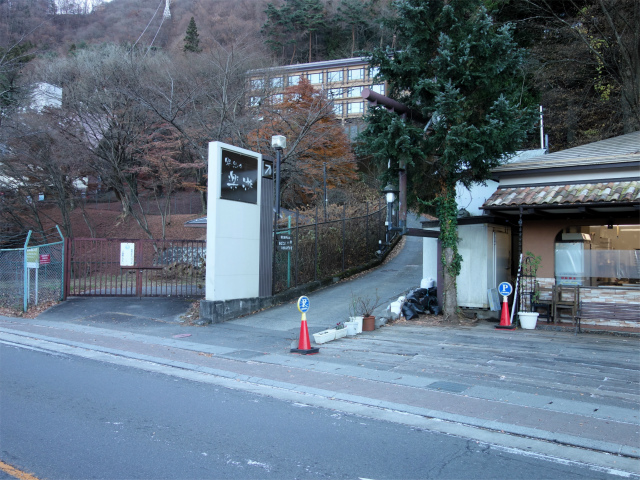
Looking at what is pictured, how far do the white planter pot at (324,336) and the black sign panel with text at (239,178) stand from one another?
4.98 meters

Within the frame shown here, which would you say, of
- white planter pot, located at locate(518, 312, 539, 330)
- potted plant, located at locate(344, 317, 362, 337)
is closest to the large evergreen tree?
white planter pot, located at locate(518, 312, 539, 330)

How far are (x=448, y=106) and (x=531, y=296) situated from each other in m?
A: 5.63

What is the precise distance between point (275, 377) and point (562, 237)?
9.48m

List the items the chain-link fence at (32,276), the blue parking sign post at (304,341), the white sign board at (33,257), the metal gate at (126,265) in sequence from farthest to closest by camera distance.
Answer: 1. the metal gate at (126,265)
2. the chain-link fence at (32,276)
3. the white sign board at (33,257)
4. the blue parking sign post at (304,341)

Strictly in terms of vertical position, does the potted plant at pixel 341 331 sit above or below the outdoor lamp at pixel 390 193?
below

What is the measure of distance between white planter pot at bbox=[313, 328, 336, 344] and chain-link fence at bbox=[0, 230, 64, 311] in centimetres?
1002

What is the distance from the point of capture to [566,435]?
5.69 m

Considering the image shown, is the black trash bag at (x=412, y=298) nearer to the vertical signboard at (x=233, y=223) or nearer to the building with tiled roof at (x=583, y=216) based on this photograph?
the building with tiled roof at (x=583, y=216)

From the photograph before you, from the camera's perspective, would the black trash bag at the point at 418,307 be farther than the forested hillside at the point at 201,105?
No

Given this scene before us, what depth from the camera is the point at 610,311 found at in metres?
12.4

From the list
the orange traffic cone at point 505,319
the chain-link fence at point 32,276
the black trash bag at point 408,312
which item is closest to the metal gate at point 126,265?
the chain-link fence at point 32,276

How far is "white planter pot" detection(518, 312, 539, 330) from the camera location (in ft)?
41.8

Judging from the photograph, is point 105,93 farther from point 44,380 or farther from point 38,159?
point 44,380

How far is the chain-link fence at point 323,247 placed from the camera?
16859mm
